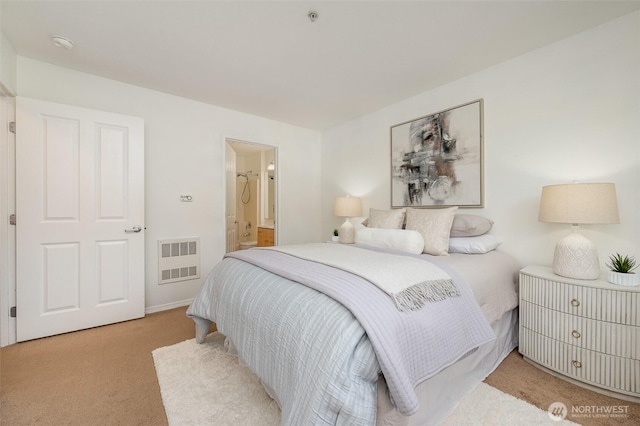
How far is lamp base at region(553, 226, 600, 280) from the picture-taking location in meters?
1.65

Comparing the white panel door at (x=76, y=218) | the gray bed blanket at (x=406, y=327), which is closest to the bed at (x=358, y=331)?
the gray bed blanket at (x=406, y=327)

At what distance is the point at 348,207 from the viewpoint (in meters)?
3.45

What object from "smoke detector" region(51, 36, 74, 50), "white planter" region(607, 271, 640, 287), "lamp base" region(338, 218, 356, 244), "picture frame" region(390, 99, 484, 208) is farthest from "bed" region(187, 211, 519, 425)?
"smoke detector" region(51, 36, 74, 50)

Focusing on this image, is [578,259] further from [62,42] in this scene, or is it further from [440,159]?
[62,42]

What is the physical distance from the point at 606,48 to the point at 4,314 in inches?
195

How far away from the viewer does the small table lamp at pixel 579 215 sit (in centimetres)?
159

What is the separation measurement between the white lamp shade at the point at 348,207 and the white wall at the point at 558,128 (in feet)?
4.33

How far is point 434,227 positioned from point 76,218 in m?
3.16

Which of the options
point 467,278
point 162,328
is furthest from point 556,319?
point 162,328

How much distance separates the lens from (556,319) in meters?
1.70

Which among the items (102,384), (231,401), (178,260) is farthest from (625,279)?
(178,260)

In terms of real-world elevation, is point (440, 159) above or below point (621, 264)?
above

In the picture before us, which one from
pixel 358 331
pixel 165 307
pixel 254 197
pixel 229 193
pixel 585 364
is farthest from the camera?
pixel 254 197

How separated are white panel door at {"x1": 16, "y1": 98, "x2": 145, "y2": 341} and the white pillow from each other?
2.25 m
